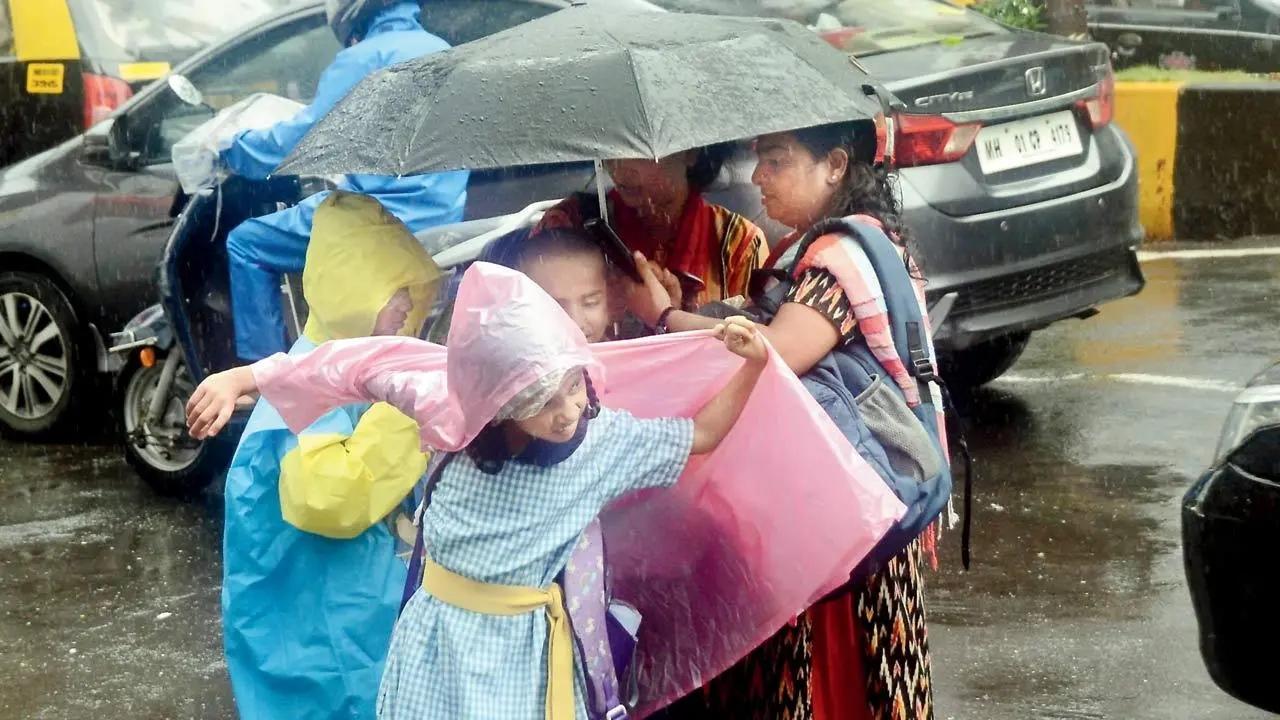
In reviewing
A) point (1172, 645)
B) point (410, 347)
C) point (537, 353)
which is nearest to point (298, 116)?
point (410, 347)

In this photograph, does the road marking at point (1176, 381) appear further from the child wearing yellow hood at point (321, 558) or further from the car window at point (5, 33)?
the car window at point (5, 33)

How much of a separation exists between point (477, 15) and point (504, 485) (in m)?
3.85

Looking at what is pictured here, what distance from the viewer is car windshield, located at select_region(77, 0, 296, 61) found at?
816 centimetres

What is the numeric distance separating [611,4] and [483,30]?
289 centimetres

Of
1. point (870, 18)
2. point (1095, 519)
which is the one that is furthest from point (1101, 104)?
point (1095, 519)

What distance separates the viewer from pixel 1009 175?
618 centimetres

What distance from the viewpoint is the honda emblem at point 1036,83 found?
6.25 metres

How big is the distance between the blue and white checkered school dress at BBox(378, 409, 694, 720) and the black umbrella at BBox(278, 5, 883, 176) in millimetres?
517

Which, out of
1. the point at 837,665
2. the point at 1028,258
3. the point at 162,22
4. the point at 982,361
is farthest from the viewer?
the point at 162,22

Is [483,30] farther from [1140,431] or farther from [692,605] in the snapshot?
[692,605]

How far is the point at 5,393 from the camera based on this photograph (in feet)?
24.8

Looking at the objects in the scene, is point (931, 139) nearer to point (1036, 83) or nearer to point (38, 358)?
point (1036, 83)

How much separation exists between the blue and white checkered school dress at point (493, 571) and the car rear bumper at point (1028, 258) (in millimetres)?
3363

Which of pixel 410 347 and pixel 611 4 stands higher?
pixel 611 4
